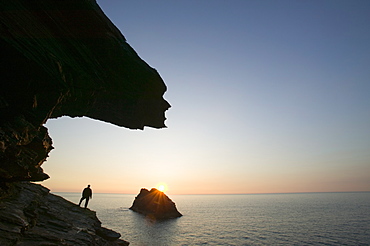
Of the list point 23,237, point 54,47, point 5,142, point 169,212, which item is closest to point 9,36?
point 54,47

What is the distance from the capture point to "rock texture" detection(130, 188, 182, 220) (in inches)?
2660

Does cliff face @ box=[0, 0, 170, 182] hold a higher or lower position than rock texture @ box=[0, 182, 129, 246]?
higher

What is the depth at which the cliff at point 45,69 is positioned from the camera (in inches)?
409

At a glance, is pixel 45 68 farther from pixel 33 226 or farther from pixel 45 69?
pixel 33 226

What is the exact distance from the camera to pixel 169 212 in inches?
2726

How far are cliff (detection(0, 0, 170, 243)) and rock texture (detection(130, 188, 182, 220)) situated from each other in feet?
191

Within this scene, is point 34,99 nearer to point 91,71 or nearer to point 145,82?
point 91,71

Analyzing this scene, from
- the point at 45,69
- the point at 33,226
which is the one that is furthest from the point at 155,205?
the point at 45,69

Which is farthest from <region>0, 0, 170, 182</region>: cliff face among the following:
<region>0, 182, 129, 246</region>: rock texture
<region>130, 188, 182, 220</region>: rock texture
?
<region>130, 188, 182, 220</region>: rock texture

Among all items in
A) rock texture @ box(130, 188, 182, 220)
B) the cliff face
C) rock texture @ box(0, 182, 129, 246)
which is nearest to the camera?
rock texture @ box(0, 182, 129, 246)

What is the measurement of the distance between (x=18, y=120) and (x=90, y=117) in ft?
33.4

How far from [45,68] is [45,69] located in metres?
0.06

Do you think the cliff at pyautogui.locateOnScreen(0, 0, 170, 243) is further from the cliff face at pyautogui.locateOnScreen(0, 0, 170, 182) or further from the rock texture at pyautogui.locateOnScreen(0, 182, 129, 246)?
the rock texture at pyautogui.locateOnScreen(0, 182, 129, 246)

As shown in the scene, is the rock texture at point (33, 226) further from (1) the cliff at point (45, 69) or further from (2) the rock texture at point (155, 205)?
(2) the rock texture at point (155, 205)
